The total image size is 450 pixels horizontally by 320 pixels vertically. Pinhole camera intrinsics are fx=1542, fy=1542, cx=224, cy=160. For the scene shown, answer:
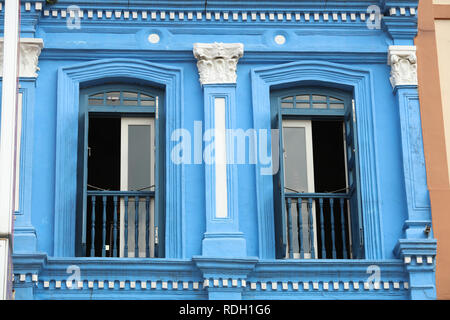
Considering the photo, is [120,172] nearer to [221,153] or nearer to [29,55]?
[221,153]

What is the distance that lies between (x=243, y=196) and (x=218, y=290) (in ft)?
4.25

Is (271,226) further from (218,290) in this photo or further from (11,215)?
(11,215)

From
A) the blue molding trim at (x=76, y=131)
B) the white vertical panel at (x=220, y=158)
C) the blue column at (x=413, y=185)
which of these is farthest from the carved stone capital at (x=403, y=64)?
the blue molding trim at (x=76, y=131)

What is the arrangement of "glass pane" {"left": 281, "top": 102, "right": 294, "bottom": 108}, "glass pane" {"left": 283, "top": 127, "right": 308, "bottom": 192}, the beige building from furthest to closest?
"glass pane" {"left": 281, "top": 102, "right": 294, "bottom": 108} < "glass pane" {"left": 283, "top": 127, "right": 308, "bottom": 192} < the beige building

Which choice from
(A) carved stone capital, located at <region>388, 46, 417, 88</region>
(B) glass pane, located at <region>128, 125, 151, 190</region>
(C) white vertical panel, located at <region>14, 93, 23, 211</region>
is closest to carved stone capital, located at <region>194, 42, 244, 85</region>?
(B) glass pane, located at <region>128, 125, 151, 190</region>

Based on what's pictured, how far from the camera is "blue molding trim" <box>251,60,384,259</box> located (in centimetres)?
1791

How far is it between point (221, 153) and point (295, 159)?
3.45 ft

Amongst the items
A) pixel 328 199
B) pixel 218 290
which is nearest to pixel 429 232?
pixel 328 199

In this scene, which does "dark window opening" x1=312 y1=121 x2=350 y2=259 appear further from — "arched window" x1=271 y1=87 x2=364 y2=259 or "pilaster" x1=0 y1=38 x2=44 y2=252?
"pilaster" x1=0 y1=38 x2=44 y2=252

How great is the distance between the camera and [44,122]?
60.0 ft

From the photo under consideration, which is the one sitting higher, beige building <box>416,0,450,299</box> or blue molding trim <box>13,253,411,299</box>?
beige building <box>416,0,450,299</box>

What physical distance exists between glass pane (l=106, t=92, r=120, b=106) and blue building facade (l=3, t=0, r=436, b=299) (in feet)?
0.04

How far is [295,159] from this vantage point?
18688mm
